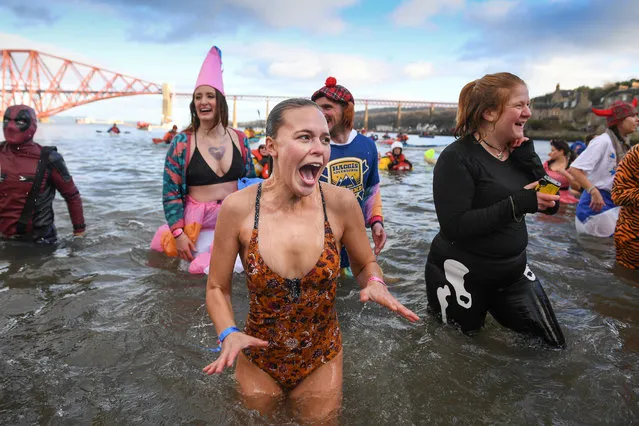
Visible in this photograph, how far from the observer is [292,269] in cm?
223

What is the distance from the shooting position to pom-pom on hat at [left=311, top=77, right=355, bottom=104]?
3.80 metres

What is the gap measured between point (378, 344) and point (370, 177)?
1.61 meters

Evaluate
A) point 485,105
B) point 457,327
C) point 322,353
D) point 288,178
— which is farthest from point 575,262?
point 288,178

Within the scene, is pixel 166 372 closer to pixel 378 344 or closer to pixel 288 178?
pixel 378 344

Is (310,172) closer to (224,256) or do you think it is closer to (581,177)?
(224,256)

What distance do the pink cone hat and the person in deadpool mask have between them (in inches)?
85.1

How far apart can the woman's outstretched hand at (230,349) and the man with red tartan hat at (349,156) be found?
2213mm

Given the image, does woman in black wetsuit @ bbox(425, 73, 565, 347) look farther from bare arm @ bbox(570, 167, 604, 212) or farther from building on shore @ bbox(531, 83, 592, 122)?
building on shore @ bbox(531, 83, 592, 122)

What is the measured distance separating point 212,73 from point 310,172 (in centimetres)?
266

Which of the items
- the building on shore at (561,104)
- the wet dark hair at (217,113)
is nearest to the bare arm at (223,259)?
the wet dark hair at (217,113)

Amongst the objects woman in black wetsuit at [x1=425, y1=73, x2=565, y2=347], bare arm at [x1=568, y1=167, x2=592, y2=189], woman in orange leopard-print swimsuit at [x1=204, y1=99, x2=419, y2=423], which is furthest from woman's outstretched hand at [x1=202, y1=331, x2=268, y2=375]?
bare arm at [x1=568, y1=167, x2=592, y2=189]

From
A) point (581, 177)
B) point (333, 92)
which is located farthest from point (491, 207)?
point (581, 177)

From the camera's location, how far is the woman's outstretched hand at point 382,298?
211cm

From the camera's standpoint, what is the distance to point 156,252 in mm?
6234
